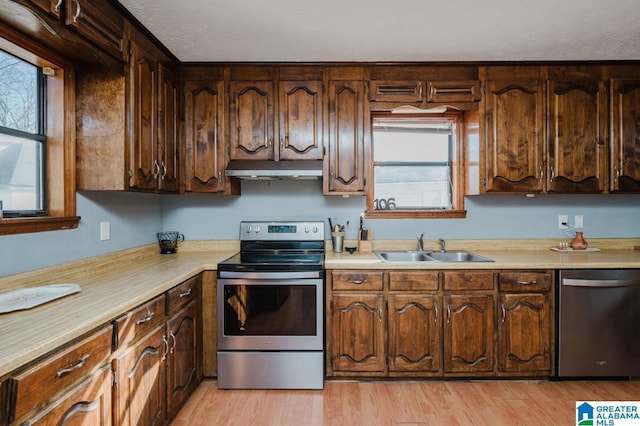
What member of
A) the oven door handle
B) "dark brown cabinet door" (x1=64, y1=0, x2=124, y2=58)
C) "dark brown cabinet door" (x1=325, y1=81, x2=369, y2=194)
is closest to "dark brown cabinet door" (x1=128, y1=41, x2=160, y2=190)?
"dark brown cabinet door" (x1=64, y1=0, x2=124, y2=58)

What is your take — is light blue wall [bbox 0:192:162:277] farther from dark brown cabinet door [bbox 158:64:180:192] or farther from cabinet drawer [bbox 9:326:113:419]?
cabinet drawer [bbox 9:326:113:419]

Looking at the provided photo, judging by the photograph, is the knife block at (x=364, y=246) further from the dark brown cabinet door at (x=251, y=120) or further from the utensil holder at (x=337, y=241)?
the dark brown cabinet door at (x=251, y=120)

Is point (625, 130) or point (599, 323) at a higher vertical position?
point (625, 130)

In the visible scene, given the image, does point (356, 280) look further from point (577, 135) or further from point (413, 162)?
point (577, 135)

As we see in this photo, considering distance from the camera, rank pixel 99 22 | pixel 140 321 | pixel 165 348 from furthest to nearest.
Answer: pixel 165 348
pixel 99 22
pixel 140 321

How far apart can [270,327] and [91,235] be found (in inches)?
48.6

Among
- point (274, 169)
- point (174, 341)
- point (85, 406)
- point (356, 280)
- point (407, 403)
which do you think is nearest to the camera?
point (85, 406)

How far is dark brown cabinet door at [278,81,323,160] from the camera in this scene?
2.84 m

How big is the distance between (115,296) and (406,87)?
236cm

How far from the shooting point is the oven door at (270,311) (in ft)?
8.16

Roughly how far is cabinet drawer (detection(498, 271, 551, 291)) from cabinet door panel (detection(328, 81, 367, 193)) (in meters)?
1.20

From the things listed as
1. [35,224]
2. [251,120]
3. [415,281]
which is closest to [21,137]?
[35,224]

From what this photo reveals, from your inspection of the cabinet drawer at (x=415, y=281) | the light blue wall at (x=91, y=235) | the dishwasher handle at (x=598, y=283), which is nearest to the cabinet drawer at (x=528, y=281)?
the dishwasher handle at (x=598, y=283)

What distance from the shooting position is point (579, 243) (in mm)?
3023
